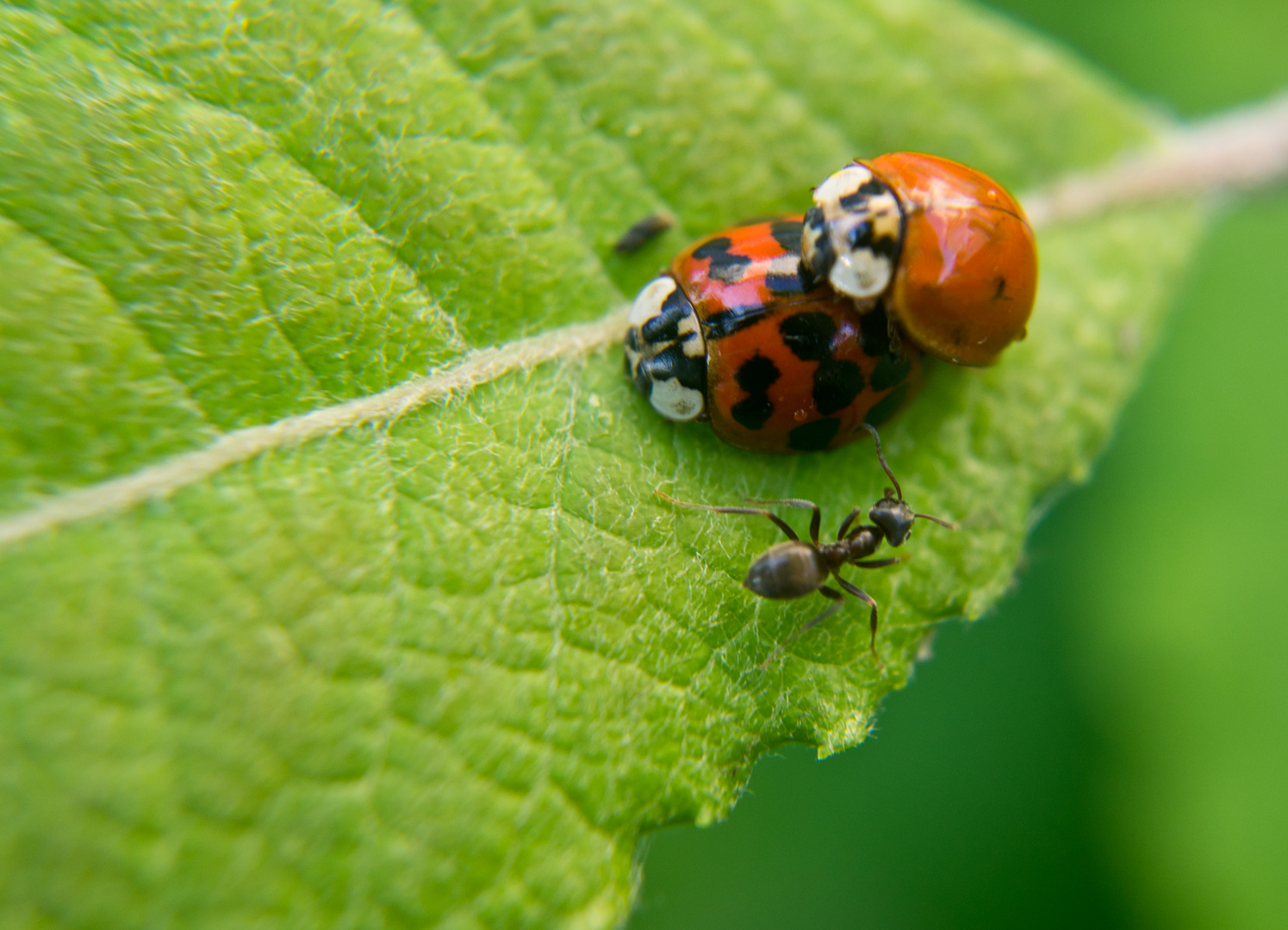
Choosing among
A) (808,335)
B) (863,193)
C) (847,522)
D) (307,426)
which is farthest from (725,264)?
(307,426)

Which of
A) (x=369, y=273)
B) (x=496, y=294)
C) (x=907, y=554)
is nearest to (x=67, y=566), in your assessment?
(x=369, y=273)

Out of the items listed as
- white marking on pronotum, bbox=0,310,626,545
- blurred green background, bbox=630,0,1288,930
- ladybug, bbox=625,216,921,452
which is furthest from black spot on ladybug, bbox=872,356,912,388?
blurred green background, bbox=630,0,1288,930

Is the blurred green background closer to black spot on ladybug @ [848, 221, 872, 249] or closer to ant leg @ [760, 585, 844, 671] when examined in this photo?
ant leg @ [760, 585, 844, 671]

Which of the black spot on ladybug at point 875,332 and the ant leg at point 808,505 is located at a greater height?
the black spot on ladybug at point 875,332

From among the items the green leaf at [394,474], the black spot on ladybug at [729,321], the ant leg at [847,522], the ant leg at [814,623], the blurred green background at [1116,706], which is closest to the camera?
the green leaf at [394,474]

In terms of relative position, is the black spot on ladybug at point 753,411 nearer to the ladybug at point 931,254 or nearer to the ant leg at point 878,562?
the ladybug at point 931,254

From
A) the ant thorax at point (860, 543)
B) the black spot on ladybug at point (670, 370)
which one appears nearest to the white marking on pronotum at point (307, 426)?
the black spot on ladybug at point (670, 370)

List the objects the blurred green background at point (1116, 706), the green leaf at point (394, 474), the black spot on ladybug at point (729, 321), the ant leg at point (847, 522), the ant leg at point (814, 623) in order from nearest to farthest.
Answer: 1. the green leaf at point (394, 474)
2. the ant leg at point (814, 623)
3. the black spot on ladybug at point (729, 321)
4. the ant leg at point (847, 522)
5. the blurred green background at point (1116, 706)
